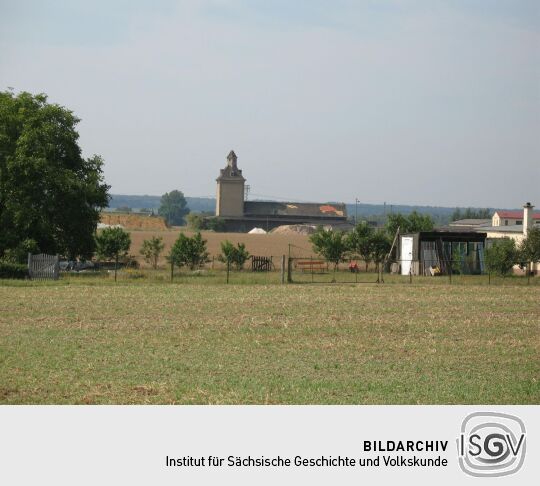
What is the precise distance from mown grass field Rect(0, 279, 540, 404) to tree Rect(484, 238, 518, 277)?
50.7 feet

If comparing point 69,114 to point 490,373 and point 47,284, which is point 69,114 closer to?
point 47,284

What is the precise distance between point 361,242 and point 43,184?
22479mm

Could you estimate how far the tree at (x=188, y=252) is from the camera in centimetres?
5484

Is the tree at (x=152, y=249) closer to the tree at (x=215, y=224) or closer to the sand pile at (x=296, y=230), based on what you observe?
the sand pile at (x=296, y=230)

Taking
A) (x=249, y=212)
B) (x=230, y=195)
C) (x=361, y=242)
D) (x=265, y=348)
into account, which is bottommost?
(x=265, y=348)

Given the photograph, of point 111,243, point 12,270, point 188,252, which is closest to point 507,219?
point 188,252

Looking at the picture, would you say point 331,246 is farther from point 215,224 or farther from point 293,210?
point 293,210

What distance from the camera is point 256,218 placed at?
153 metres

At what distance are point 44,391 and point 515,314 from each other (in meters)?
16.8

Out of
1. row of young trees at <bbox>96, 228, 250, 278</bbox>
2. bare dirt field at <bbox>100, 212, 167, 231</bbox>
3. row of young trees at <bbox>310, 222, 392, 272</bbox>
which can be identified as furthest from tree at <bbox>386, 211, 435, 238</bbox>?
bare dirt field at <bbox>100, 212, 167, 231</bbox>

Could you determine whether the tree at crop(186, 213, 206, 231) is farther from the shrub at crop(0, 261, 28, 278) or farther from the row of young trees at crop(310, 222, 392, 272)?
the shrub at crop(0, 261, 28, 278)

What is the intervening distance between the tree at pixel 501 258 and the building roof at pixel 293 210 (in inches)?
4212

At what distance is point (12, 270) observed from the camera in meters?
39.1

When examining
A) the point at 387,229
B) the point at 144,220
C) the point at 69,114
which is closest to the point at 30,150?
the point at 69,114
